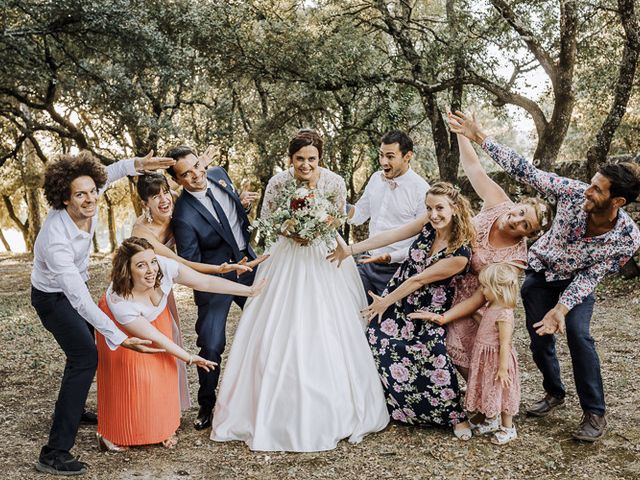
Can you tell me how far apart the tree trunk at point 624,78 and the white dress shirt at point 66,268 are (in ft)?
31.3

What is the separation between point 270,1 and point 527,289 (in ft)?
46.8

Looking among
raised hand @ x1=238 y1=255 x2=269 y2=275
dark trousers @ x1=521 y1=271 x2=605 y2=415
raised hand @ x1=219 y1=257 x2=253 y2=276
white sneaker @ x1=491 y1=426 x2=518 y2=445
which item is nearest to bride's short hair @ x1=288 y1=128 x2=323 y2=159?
raised hand @ x1=238 y1=255 x2=269 y2=275

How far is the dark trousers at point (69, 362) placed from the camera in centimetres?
435

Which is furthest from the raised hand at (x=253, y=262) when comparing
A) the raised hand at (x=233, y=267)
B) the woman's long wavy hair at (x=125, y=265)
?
the woman's long wavy hair at (x=125, y=265)

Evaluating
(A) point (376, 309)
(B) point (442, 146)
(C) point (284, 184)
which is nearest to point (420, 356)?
(A) point (376, 309)

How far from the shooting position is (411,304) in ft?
16.5

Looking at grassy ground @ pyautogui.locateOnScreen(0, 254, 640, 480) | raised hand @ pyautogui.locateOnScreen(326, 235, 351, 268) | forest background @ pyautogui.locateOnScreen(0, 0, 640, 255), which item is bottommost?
grassy ground @ pyautogui.locateOnScreen(0, 254, 640, 480)

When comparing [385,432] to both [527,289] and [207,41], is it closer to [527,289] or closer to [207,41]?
[527,289]

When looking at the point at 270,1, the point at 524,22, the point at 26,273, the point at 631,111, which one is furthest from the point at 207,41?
the point at 631,111

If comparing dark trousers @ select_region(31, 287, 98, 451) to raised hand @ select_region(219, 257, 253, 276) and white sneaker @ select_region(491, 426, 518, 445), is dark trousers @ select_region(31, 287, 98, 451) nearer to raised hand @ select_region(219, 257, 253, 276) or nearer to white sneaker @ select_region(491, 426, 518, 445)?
raised hand @ select_region(219, 257, 253, 276)

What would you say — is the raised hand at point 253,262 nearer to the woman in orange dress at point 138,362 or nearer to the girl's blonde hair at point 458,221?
the woman in orange dress at point 138,362

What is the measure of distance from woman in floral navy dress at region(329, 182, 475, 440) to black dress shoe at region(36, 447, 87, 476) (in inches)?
95.0

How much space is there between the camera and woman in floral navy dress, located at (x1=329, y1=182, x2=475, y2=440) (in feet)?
15.6

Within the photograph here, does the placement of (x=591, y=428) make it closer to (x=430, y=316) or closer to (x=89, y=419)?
(x=430, y=316)
